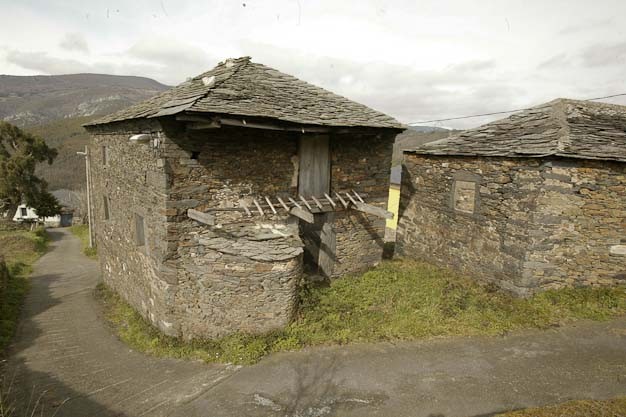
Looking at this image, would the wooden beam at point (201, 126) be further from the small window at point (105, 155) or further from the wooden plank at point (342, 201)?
the small window at point (105, 155)

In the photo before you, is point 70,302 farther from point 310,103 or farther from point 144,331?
point 310,103

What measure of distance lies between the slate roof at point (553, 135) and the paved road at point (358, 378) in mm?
3823

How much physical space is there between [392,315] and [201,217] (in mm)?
4608

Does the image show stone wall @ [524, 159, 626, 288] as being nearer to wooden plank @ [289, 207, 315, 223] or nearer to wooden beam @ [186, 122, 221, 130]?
wooden plank @ [289, 207, 315, 223]

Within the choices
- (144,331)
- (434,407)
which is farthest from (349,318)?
(144,331)

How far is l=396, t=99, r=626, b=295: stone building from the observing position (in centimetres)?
744

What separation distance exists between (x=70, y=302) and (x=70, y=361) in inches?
182

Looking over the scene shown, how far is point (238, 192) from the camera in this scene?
23.3ft

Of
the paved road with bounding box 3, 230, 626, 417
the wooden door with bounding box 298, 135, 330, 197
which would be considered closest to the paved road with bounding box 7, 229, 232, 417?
the paved road with bounding box 3, 230, 626, 417

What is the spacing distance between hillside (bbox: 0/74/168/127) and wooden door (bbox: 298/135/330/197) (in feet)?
287

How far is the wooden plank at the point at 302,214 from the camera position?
7.21 meters

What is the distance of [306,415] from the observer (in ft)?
15.8

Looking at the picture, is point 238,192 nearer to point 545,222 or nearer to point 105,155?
point 105,155

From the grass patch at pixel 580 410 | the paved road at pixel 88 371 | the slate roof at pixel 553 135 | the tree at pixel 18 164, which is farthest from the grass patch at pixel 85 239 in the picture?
the grass patch at pixel 580 410
